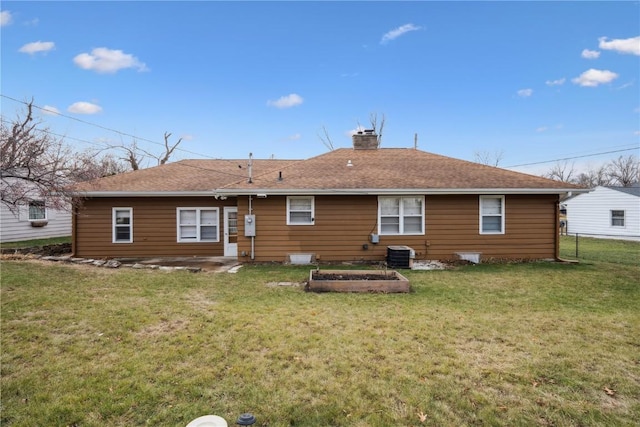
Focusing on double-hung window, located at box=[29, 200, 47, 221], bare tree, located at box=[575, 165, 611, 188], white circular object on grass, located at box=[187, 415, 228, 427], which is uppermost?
bare tree, located at box=[575, 165, 611, 188]

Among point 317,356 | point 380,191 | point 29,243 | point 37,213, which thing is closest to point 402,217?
point 380,191

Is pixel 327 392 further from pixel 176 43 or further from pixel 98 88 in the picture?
pixel 98 88

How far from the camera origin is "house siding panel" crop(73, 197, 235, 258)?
1187 cm

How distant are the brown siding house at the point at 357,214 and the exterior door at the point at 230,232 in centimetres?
104

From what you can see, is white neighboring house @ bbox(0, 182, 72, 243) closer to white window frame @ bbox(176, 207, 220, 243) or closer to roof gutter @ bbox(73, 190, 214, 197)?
roof gutter @ bbox(73, 190, 214, 197)

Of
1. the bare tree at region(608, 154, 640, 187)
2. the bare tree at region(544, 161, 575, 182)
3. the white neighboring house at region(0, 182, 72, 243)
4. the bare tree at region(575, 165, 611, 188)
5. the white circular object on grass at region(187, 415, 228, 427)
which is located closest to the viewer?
the white circular object on grass at region(187, 415, 228, 427)

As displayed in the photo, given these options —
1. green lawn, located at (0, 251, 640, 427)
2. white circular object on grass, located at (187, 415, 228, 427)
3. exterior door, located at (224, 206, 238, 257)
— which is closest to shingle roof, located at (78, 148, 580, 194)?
exterior door, located at (224, 206, 238, 257)

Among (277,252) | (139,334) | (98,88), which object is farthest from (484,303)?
(98,88)

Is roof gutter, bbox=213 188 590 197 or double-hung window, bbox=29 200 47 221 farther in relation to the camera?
double-hung window, bbox=29 200 47 221

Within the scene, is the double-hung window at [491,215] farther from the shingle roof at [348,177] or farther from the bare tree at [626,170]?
the bare tree at [626,170]

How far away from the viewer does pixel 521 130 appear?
25.3 metres

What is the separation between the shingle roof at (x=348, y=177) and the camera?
34.4 feet

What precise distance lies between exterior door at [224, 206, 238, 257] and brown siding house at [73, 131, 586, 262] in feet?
3.41

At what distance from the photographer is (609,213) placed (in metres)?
20.6
